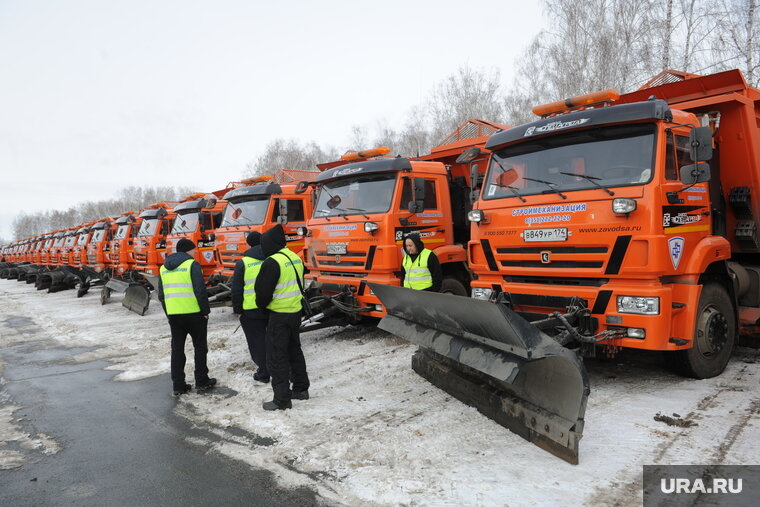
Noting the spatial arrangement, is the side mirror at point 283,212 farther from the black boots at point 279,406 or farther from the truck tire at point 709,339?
the truck tire at point 709,339

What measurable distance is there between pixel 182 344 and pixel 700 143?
5.59m

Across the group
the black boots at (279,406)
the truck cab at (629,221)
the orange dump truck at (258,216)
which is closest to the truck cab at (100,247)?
the orange dump truck at (258,216)

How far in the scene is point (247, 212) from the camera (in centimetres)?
1027

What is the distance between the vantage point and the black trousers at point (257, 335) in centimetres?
579

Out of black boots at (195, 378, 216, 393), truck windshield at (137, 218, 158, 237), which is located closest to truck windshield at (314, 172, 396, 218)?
black boots at (195, 378, 216, 393)

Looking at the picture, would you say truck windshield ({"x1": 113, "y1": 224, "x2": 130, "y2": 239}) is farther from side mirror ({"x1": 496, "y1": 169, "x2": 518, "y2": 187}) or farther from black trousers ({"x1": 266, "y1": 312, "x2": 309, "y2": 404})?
side mirror ({"x1": 496, "y1": 169, "x2": 518, "y2": 187})

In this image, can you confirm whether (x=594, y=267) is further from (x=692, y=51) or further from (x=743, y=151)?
(x=692, y=51)

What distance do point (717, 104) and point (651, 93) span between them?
778 millimetres

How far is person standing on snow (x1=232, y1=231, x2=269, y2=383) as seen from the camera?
5500 mm

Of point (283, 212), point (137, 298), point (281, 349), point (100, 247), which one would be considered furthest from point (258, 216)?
point (100, 247)

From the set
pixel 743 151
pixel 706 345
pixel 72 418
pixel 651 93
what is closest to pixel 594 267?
pixel 706 345

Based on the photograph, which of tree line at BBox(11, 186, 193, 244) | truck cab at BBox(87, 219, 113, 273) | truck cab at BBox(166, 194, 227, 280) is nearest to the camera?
truck cab at BBox(166, 194, 227, 280)

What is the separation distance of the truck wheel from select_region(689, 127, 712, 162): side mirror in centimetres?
389

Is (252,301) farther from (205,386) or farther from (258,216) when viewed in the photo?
(258,216)
